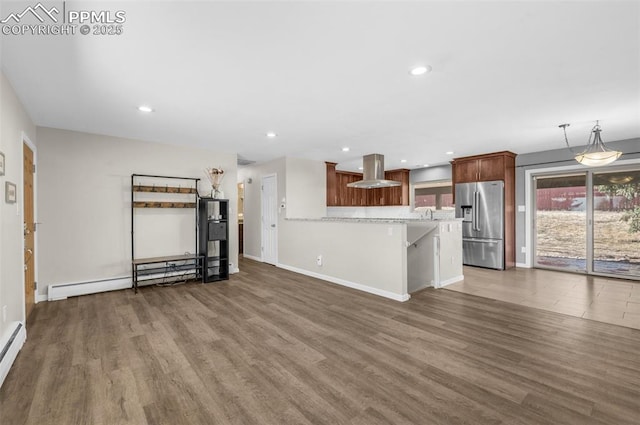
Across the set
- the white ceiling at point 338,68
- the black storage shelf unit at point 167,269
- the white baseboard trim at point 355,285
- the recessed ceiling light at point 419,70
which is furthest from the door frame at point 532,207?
the black storage shelf unit at point 167,269

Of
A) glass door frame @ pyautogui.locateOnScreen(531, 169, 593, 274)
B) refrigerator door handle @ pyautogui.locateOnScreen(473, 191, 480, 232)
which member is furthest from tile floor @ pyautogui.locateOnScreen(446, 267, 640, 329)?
refrigerator door handle @ pyautogui.locateOnScreen(473, 191, 480, 232)

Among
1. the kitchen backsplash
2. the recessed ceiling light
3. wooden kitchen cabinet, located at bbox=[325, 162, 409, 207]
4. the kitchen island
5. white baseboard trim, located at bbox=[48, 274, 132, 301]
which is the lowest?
white baseboard trim, located at bbox=[48, 274, 132, 301]

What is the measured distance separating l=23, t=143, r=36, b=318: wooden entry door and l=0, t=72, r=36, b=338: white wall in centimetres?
51

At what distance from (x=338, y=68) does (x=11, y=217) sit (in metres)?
3.17

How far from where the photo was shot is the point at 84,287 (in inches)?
161

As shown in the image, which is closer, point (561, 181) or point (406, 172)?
point (561, 181)

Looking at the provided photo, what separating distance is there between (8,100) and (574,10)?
4.39 meters

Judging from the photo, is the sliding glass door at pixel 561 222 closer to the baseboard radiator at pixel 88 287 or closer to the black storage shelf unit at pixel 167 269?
the black storage shelf unit at pixel 167 269

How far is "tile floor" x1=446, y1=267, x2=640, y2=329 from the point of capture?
11.0 ft

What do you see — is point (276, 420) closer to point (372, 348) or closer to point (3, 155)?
point (372, 348)

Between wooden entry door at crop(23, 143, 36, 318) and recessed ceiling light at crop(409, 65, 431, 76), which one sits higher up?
recessed ceiling light at crop(409, 65, 431, 76)

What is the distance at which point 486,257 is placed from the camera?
600 cm

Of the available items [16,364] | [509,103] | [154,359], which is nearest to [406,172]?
[509,103]

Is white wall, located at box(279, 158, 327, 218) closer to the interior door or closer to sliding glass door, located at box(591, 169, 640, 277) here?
the interior door
